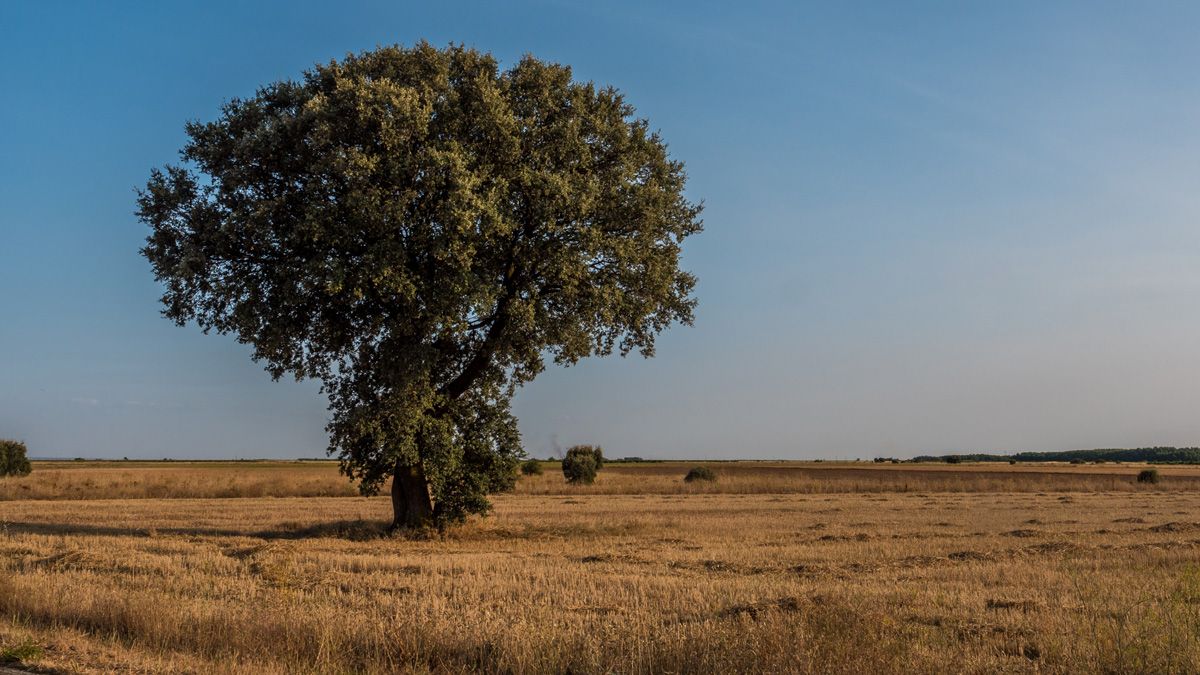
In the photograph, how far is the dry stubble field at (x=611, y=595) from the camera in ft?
29.9

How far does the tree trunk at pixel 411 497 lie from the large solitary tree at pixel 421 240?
58 millimetres

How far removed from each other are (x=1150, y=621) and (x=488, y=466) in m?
18.4

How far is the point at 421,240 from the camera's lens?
22.3 metres

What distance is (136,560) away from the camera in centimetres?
1747

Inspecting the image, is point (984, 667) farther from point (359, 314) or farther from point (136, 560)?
point (359, 314)

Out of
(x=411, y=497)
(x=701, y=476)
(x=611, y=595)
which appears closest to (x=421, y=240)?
(x=411, y=497)

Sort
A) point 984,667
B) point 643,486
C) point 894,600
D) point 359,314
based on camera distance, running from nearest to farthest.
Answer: point 984,667 → point 894,600 → point 359,314 → point 643,486

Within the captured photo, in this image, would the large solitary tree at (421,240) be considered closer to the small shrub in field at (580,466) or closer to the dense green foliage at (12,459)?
the small shrub in field at (580,466)

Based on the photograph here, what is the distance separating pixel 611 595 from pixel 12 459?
2813 inches

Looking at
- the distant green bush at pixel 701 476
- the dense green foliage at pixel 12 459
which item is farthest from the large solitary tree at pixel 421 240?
the dense green foliage at pixel 12 459

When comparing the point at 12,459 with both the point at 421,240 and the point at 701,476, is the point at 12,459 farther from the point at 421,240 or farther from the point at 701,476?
the point at 421,240

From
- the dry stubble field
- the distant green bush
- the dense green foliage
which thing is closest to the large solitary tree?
the dry stubble field

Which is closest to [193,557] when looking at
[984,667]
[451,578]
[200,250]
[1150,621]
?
[451,578]

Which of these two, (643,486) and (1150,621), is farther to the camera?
(643,486)
